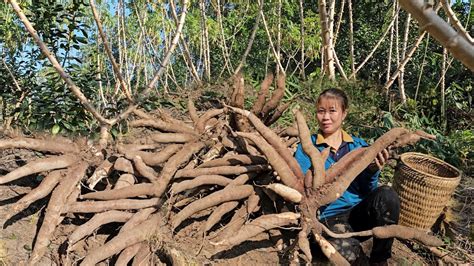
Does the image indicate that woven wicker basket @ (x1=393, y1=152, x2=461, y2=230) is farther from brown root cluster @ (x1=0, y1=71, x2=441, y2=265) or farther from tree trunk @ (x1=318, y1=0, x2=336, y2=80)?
tree trunk @ (x1=318, y1=0, x2=336, y2=80)

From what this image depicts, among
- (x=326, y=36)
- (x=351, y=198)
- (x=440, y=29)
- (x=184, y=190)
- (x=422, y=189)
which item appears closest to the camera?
(x=440, y=29)

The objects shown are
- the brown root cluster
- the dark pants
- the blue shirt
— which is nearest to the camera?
the brown root cluster

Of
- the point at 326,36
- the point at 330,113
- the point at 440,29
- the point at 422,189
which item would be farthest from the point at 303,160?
the point at 326,36

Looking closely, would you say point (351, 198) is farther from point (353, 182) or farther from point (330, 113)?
point (330, 113)

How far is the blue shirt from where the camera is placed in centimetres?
217

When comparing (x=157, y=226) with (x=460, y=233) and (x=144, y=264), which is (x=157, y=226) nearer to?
(x=144, y=264)

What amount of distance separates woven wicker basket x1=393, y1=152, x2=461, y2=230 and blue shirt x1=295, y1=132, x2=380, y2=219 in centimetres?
66

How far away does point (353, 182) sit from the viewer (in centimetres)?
224

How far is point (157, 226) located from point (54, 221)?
0.47m

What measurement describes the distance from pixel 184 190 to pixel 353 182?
890 millimetres


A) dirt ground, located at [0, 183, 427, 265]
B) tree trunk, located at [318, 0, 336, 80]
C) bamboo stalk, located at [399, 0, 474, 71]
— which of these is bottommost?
dirt ground, located at [0, 183, 427, 265]

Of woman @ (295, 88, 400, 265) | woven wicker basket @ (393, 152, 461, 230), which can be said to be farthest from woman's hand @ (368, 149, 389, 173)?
woven wicker basket @ (393, 152, 461, 230)

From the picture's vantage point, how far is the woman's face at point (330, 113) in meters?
2.18

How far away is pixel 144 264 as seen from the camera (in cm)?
189
